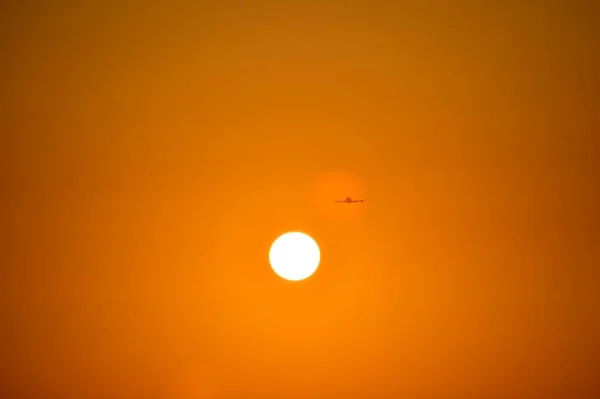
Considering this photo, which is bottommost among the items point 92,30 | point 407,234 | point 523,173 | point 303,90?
point 407,234

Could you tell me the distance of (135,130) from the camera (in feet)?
7.99

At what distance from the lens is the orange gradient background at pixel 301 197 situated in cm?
239

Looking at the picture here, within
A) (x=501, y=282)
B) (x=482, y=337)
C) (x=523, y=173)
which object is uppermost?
(x=523, y=173)

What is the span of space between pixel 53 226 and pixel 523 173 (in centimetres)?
219

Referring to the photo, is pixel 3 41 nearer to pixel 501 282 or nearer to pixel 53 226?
pixel 53 226

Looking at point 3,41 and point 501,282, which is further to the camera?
point 501,282

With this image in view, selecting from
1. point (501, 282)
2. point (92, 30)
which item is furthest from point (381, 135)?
point (92, 30)

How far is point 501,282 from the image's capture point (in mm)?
2547

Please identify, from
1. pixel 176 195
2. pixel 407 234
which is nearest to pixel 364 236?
pixel 407 234

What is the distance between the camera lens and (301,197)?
2465 millimetres

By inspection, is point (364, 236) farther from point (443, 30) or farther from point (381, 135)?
point (443, 30)

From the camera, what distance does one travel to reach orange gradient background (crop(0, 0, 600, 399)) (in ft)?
7.86

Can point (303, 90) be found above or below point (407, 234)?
above

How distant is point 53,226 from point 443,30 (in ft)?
6.53
